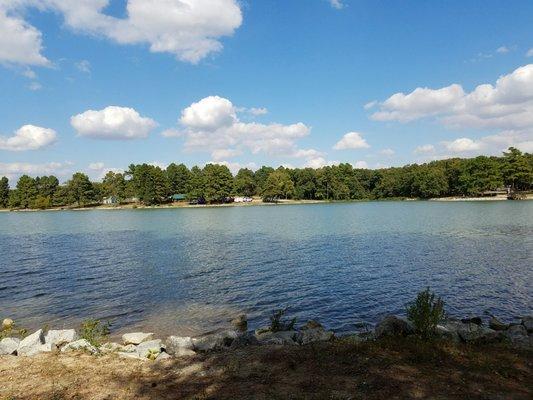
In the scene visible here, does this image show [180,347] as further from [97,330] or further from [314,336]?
[97,330]

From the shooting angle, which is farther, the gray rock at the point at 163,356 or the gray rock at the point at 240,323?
the gray rock at the point at 240,323

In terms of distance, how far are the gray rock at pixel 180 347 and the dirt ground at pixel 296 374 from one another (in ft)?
3.32

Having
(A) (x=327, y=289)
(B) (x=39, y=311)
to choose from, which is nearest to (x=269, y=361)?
(A) (x=327, y=289)

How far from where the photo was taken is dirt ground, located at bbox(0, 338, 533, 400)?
32.5 feet

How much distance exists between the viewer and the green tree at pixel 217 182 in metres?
186

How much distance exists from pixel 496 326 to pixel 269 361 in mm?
12421

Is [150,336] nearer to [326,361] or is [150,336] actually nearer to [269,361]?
[269,361]

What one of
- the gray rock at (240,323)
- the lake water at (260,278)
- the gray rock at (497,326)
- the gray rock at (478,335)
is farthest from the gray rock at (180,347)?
the gray rock at (497,326)

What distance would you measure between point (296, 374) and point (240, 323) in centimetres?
1048

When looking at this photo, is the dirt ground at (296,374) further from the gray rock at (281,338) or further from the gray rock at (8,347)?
the gray rock at (8,347)

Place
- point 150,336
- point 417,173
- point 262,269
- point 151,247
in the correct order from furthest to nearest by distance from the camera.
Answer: point 417,173 < point 151,247 < point 262,269 < point 150,336

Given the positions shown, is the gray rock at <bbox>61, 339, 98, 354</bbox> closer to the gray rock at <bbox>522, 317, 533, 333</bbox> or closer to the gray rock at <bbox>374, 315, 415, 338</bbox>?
the gray rock at <bbox>374, 315, 415, 338</bbox>

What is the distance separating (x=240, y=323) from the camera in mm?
21203

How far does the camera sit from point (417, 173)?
19238cm
